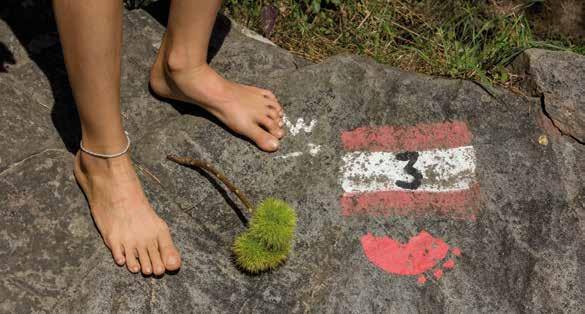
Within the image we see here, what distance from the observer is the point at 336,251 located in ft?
7.66

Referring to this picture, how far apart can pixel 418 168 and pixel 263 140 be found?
587 mm

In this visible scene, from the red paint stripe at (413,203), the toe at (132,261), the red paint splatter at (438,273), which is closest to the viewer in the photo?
the toe at (132,261)

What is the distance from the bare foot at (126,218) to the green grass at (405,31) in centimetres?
131

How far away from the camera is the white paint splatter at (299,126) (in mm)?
2600

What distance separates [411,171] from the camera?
8.43 ft

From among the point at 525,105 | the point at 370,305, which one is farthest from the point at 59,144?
the point at 525,105

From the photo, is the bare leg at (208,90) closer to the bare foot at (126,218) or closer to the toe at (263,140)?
the toe at (263,140)

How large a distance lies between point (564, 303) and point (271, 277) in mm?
1008

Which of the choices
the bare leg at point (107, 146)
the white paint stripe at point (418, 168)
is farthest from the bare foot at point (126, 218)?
the white paint stripe at point (418, 168)

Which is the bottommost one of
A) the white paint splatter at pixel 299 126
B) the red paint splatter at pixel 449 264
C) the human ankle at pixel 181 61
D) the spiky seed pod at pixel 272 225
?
the red paint splatter at pixel 449 264

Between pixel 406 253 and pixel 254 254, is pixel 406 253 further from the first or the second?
pixel 254 254

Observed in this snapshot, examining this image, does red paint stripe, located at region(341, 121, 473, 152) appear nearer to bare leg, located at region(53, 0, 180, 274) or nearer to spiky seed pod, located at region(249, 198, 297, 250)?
spiky seed pod, located at region(249, 198, 297, 250)

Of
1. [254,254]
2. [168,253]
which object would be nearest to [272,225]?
[254,254]

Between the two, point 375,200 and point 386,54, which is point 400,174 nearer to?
point 375,200
